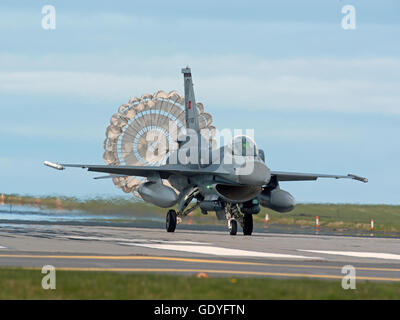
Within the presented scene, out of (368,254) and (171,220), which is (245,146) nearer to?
(171,220)

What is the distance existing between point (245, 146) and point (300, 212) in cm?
4058

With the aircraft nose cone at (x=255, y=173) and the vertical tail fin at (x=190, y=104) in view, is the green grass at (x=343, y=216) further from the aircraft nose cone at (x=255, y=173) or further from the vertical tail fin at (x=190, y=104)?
the aircraft nose cone at (x=255, y=173)

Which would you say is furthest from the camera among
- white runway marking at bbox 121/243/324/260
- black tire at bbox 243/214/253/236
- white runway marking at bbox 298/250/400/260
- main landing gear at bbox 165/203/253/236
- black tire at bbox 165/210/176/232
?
black tire at bbox 165/210/176/232

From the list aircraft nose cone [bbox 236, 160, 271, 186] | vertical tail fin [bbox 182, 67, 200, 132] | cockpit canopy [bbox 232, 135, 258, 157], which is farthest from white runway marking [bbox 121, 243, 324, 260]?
vertical tail fin [bbox 182, 67, 200, 132]

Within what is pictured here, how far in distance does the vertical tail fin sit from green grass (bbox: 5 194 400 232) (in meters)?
7.71

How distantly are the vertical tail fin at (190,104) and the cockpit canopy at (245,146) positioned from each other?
8428 mm

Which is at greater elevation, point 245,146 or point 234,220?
point 245,146

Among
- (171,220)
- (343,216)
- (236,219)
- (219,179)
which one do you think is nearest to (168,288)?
(219,179)

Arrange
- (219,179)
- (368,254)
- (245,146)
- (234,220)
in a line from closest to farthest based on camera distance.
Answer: (368,254) < (245,146) < (219,179) < (234,220)

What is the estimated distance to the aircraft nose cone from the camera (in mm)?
32062

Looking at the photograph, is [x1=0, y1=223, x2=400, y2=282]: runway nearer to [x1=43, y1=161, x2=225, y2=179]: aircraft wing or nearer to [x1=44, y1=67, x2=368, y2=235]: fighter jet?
[x1=44, y1=67, x2=368, y2=235]: fighter jet

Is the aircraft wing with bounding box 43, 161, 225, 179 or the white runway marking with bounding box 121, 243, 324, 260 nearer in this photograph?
the white runway marking with bounding box 121, 243, 324, 260

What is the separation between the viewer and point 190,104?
42281 mm
